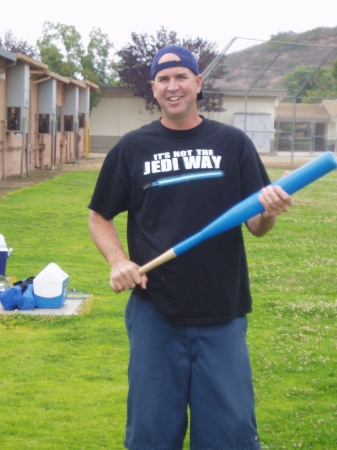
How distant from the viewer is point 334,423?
16.3 feet

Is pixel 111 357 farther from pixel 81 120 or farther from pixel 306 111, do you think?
pixel 306 111

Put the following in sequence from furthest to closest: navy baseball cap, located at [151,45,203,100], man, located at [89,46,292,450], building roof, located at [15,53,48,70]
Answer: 1. building roof, located at [15,53,48,70]
2. navy baseball cap, located at [151,45,203,100]
3. man, located at [89,46,292,450]

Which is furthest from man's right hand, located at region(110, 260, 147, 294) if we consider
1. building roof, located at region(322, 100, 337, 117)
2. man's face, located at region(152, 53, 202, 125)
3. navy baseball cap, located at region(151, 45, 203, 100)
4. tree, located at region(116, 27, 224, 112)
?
building roof, located at region(322, 100, 337, 117)

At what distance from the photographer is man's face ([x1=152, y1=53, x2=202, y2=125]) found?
3.32 metres

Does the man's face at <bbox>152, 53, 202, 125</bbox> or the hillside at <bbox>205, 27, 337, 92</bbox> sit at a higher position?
the hillside at <bbox>205, 27, 337, 92</bbox>

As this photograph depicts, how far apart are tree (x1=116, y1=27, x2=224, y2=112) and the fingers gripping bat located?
43020 mm

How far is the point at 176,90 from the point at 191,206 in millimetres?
515

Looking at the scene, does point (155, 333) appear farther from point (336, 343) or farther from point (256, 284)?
point (256, 284)

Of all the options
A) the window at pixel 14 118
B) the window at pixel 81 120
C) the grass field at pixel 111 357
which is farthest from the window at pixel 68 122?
the grass field at pixel 111 357

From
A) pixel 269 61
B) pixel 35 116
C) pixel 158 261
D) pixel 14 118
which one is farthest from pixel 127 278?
pixel 269 61

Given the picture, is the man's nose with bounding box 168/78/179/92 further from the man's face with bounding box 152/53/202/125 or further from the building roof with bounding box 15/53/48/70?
the building roof with bounding box 15/53/48/70

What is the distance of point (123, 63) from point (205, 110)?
10.3 meters

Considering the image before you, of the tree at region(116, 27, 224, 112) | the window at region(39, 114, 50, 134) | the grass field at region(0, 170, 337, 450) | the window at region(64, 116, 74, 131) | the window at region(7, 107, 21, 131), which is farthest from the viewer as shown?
the tree at region(116, 27, 224, 112)

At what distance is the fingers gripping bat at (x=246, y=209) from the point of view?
2.93 meters
